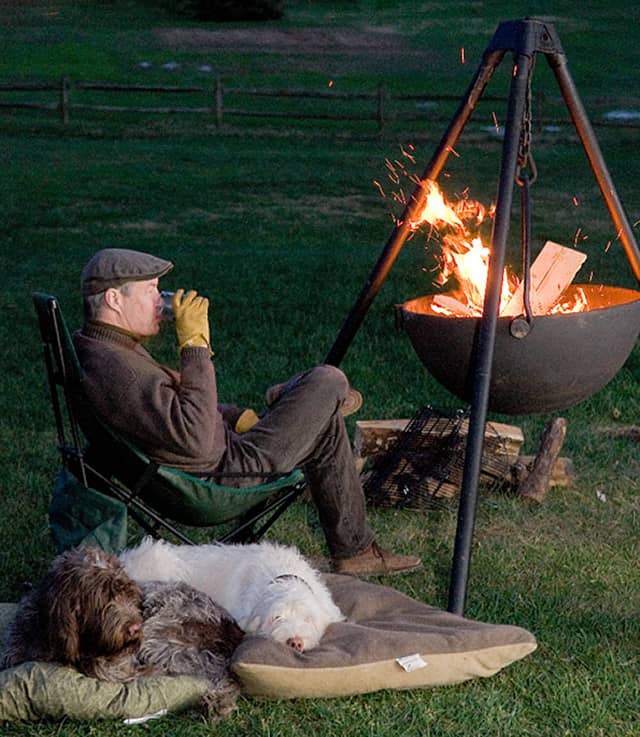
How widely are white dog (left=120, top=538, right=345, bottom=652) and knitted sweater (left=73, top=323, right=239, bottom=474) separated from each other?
1.19ft

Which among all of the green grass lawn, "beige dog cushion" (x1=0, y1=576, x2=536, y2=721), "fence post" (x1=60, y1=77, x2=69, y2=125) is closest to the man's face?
"beige dog cushion" (x1=0, y1=576, x2=536, y2=721)

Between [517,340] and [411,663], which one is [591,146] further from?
[411,663]

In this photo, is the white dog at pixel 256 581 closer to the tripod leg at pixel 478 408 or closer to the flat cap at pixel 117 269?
the tripod leg at pixel 478 408

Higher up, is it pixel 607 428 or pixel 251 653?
pixel 251 653

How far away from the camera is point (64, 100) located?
2381 centimetres

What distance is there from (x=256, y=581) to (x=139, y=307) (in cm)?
107

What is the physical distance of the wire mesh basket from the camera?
5.72 metres

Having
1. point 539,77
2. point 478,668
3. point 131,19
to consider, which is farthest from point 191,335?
point 131,19

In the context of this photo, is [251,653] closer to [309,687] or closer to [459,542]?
[309,687]

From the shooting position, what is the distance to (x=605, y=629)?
438cm

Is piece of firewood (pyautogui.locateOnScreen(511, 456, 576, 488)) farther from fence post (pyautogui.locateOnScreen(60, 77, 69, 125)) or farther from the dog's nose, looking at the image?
fence post (pyautogui.locateOnScreen(60, 77, 69, 125))

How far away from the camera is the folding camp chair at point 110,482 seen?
163 inches

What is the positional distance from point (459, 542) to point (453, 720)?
2.70ft

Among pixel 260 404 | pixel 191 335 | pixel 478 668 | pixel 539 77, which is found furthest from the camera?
pixel 539 77
